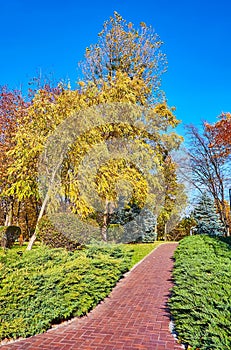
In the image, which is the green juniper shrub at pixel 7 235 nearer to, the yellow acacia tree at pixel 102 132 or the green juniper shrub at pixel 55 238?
the yellow acacia tree at pixel 102 132

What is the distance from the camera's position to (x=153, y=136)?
578 inches

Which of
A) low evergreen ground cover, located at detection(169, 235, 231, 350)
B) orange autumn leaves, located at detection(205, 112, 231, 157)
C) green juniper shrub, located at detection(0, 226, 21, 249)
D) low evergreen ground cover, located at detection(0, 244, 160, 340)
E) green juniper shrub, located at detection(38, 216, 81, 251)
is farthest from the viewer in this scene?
orange autumn leaves, located at detection(205, 112, 231, 157)

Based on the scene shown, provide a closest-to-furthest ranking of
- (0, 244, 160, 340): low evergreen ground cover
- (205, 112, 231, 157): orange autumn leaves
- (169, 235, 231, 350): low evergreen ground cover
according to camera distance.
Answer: (169, 235, 231, 350): low evergreen ground cover, (0, 244, 160, 340): low evergreen ground cover, (205, 112, 231, 157): orange autumn leaves

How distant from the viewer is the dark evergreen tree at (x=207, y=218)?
71.0 ft

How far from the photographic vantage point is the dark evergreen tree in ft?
71.0

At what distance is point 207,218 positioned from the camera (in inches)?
855

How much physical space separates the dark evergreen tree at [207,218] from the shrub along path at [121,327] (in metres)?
16.7

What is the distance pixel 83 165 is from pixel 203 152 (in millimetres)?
11423

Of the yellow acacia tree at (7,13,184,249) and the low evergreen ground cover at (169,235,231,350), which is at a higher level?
the yellow acacia tree at (7,13,184,249)

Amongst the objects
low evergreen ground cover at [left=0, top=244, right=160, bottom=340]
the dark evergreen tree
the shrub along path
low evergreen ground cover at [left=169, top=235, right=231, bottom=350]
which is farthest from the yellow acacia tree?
the dark evergreen tree

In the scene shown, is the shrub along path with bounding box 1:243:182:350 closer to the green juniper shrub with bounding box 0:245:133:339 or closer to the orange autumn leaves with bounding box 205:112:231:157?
the green juniper shrub with bounding box 0:245:133:339

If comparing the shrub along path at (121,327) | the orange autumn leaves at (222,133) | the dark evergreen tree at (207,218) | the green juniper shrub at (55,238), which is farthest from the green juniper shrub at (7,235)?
the dark evergreen tree at (207,218)

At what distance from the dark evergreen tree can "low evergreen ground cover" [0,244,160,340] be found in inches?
694

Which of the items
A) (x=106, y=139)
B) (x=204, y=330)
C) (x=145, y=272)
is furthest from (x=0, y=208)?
(x=204, y=330)
